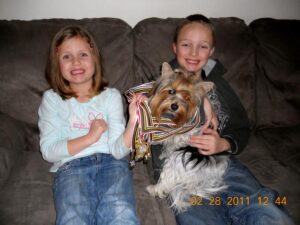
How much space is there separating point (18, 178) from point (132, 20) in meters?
2.03

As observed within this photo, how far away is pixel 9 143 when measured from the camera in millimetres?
2383

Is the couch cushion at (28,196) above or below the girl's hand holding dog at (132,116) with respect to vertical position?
below

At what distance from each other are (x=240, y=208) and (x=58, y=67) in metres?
1.78

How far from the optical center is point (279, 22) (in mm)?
3105

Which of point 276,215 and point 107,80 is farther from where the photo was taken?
point 107,80

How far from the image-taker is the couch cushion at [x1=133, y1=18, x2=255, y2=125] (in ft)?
9.30

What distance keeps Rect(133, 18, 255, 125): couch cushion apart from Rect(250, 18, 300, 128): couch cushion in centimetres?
13

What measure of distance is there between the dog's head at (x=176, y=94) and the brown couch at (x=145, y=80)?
0.60 meters

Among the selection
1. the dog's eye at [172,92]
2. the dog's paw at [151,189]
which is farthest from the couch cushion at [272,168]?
the dog's eye at [172,92]

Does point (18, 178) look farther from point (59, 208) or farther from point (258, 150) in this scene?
point (258, 150)

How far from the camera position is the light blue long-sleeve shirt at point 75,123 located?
7.45 ft

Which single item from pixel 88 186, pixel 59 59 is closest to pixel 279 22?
pixel 59 59
